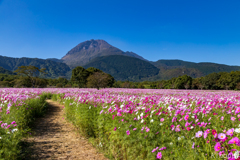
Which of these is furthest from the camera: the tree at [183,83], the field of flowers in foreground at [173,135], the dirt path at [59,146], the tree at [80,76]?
the tree at [183,83]

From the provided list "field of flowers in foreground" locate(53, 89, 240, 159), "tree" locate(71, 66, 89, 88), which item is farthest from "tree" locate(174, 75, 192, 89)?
"field of flowers in foreground" locate(53, 89, 240, 159)

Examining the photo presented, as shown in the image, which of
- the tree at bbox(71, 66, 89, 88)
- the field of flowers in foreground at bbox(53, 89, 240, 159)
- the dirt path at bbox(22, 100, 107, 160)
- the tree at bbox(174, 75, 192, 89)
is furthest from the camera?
the tree at bbox(174, 75, 192, 89)

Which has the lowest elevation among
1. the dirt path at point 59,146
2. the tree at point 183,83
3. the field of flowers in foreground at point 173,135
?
the dirt path at point 59,146

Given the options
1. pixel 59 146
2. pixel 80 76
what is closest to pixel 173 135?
pixel 59 146

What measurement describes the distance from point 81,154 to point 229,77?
60670 mm

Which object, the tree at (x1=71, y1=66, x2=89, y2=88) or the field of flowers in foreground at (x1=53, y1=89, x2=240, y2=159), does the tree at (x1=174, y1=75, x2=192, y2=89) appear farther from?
the field of flowers in foreground at (x1=53, y1=89, x2=240, y2=159)

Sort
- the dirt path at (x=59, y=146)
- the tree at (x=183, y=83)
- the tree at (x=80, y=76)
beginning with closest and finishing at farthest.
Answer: the dirt path at (x=59, y=146) < the tree at (x=80, y=76) < the tree at (x=183, y=83)

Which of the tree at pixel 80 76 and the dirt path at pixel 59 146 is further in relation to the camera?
the tree at pixel 80 76

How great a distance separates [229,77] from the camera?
50.3 meters

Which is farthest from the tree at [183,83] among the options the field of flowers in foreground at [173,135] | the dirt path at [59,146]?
the dirt path at [59,146]

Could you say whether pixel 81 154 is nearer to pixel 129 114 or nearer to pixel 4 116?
pixel 129 114

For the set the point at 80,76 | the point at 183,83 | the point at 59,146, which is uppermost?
the point at 80,76

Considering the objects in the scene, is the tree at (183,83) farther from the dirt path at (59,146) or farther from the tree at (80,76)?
the dirt path at (59,146)

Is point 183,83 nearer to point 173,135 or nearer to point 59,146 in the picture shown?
point 59,146
